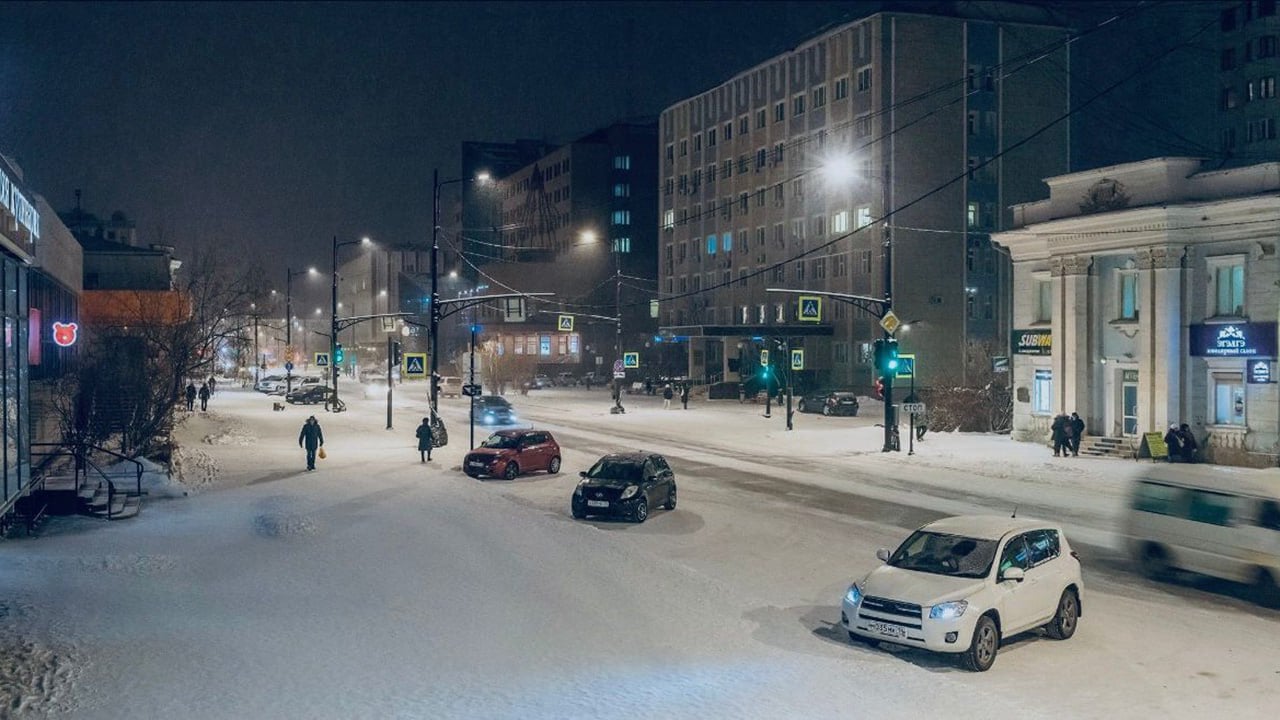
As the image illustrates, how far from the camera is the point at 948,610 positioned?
1133cm

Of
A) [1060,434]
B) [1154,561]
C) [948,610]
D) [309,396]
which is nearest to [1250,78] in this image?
[1060,434]

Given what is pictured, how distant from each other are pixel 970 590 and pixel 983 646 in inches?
24.9

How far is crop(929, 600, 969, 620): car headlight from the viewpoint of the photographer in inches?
445

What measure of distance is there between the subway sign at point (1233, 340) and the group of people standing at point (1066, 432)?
171 inches

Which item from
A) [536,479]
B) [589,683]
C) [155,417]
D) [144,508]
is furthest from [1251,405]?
[155,417]

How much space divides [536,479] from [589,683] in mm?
18347

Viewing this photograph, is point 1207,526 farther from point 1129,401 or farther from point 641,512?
point 1129,401

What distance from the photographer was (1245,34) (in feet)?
276

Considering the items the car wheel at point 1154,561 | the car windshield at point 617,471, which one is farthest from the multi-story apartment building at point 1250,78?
the car wheel at point 1154,561

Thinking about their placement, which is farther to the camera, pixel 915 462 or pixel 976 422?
pixel 976 422

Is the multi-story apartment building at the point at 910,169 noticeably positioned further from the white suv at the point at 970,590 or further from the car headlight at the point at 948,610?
the car headlight at the point at 948,610

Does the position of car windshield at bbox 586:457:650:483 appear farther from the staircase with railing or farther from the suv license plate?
the suv license plate

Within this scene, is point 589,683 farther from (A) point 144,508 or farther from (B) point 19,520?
(A) point 144,508

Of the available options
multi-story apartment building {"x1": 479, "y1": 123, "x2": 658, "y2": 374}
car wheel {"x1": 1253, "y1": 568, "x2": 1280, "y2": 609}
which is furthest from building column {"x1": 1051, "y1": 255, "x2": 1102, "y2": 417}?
multi-story apartment building {"x1": 479, "y1": 123, "x2": 658, "y2": 374}
